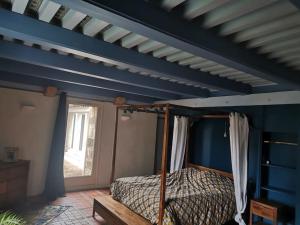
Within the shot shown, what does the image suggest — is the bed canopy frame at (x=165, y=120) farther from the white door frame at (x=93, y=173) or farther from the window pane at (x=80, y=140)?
the window pane at (x=80, y=140)

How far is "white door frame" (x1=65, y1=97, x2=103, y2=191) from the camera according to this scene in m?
5.30

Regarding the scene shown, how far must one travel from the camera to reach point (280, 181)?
12.2 feet

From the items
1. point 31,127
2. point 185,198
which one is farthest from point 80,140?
point 185,198

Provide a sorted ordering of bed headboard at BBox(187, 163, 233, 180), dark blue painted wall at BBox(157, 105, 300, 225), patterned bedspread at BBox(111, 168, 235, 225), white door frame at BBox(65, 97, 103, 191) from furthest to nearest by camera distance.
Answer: white door frame at BBox(65, 97, 103, 191), bed headboard at BBox(187, 163, 233, 180), dark blue painted wall at BBox(157, 105, 300, 225), patterned bedspread at BBox(111, 168, 235, 225)

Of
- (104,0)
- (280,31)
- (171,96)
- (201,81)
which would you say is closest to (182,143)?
(171,96)

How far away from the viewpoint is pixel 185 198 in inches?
131

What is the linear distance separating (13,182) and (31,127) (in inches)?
45.3

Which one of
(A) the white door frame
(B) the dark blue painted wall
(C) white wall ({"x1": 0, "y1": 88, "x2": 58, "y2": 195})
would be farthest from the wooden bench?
(B) the dark blue painted wall

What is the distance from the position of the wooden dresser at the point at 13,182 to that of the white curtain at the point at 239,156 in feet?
12.5

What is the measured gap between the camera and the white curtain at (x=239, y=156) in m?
3.62

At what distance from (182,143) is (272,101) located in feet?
6.30

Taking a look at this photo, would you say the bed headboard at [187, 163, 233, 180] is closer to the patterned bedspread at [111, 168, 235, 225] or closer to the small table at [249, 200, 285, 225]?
the patterned bedspread at [111, 168, 235, 225]

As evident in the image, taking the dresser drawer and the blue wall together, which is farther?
the blue wall

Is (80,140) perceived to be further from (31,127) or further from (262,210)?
(262,210)
